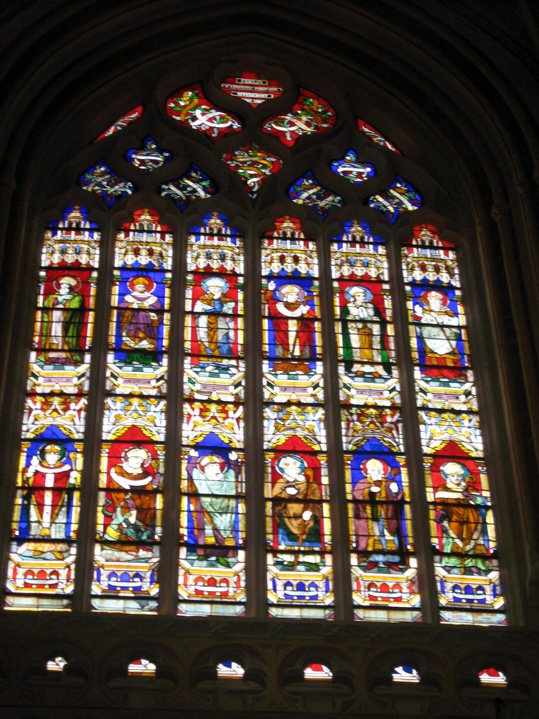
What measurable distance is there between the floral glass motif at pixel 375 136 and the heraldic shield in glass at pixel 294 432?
4.80 feet

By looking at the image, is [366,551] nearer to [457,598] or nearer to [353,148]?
[457,598]

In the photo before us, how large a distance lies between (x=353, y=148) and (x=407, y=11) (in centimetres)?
142

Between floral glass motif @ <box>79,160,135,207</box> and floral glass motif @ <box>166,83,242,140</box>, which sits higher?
floral glass motif @ <box>166,83,242,140</box>

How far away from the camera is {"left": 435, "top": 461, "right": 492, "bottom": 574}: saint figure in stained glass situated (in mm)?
10727

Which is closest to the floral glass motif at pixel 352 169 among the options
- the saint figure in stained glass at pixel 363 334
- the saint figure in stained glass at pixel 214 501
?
the saint figure in stained glass at pixel 363 334

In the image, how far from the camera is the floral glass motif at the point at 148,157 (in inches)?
527

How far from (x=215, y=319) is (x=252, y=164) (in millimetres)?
2162

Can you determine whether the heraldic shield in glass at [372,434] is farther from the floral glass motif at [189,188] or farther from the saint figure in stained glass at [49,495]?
the saint figure in stained glass at [49,495]

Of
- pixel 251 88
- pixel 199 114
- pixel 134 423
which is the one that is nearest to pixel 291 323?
pixel 134 423

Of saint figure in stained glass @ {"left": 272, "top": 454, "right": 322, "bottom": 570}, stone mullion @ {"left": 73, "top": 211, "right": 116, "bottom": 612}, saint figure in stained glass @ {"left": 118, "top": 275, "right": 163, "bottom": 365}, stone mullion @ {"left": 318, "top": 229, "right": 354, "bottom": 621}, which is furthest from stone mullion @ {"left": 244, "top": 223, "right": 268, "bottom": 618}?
stone mullion @ {"left": 73, "top": 211, "right": 116, "bottom": 612}

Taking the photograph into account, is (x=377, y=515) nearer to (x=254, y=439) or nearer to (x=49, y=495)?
(x=254, y=439)

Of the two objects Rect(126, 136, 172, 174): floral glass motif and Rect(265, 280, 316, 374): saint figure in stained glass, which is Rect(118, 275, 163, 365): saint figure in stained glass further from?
Rect(126, 136, 172, 174): floral glass motif

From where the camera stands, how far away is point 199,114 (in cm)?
1394

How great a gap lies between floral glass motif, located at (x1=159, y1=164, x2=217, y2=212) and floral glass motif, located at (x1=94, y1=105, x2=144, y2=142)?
2.75 feet
